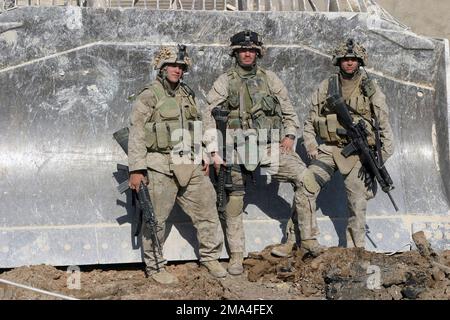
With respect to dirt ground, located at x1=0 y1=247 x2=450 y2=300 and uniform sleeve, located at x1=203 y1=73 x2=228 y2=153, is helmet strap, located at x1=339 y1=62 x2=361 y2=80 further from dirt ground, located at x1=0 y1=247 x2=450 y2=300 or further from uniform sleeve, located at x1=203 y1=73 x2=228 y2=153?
dirt ground, located at x1=0 y1=247 x2=450 y2=300

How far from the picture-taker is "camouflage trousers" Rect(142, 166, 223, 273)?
991cm

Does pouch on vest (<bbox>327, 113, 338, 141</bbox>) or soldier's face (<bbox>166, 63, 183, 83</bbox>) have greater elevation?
soldier's face (<bbox>166, 63, 183, 83</bbox>)

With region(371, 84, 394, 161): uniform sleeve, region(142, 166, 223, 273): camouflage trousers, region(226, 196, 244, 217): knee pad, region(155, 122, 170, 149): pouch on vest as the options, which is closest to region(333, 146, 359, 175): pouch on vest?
region(371, 84, 394, 161): uniform sleeve

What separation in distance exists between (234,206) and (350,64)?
165 centimetres

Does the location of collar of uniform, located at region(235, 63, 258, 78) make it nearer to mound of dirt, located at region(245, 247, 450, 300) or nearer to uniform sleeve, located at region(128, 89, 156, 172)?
uniform sleeve, located at region(128, 89, 156, 172)

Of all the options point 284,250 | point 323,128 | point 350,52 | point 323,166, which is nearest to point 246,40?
point 350,52

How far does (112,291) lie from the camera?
31.8ft

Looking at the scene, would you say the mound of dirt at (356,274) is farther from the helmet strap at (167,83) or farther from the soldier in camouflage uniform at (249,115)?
the helmet strap at (167,83)

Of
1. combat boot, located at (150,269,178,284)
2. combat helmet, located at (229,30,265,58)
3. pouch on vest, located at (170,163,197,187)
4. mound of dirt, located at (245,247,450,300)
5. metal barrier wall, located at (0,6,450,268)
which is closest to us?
mound of dirt, located at (245,247,450,300)

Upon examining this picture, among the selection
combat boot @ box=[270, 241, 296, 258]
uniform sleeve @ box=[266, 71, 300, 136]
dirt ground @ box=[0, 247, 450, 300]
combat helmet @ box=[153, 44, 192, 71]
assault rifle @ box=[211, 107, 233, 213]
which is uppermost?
combat helmet @ box=[153, 44, 192, 71]

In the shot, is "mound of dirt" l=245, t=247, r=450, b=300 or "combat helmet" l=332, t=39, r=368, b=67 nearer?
"mound of dirt" l=245, t=247, r=450, b=300

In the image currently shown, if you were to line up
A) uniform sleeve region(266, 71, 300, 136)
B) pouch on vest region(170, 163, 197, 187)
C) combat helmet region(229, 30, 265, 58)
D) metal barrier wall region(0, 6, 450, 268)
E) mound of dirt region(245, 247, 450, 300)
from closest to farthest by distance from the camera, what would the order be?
mound of dirt region(245, 247, 450, 300) → pouch on vest region(170, 163, 197, 187) → combat helmet region(229, 30, 265, 58) → uniform sleeve region(266, 71, 300, 136) → metal barrier wall region(0, 6, 450, 268)

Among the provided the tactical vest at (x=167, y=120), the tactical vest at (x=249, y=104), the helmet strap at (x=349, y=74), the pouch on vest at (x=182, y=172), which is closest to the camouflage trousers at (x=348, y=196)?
the tactical vest at (x=249, y=104)
